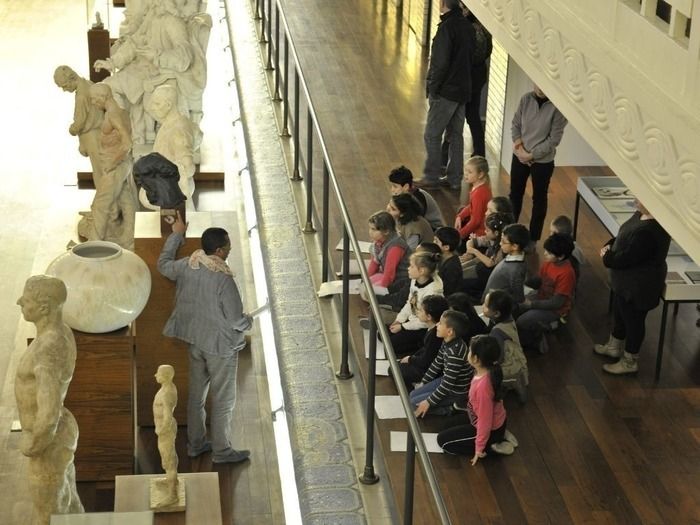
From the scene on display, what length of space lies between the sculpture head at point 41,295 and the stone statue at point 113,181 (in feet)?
17.4

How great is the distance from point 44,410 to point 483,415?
8.45ft

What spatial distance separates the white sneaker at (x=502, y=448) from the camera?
7.16 m

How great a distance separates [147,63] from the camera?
49.4 ft

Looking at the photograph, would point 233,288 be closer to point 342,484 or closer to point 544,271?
point 544,271

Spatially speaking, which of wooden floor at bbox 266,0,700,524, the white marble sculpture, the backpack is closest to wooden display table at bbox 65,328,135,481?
wooden floor at bbox 266,0,700,524

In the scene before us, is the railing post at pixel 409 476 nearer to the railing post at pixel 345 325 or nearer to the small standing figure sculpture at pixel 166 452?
the railing post at pixel 345 325

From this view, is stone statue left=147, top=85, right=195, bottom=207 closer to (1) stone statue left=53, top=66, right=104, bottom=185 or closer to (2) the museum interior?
(2) the museum interior

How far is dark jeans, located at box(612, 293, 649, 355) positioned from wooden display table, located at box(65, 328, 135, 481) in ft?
11.4

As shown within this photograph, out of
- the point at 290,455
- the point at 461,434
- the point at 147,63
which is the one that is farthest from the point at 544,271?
the point at 147,63

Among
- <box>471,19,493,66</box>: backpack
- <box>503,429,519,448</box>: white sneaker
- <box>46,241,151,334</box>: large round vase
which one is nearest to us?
<box>503,429,519,448</box>: white sneaker

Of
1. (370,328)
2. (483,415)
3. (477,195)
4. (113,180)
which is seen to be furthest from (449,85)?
(370,328)

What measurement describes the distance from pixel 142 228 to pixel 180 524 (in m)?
3.19

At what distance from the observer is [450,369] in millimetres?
7234

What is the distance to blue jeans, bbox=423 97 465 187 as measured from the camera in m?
10.8
